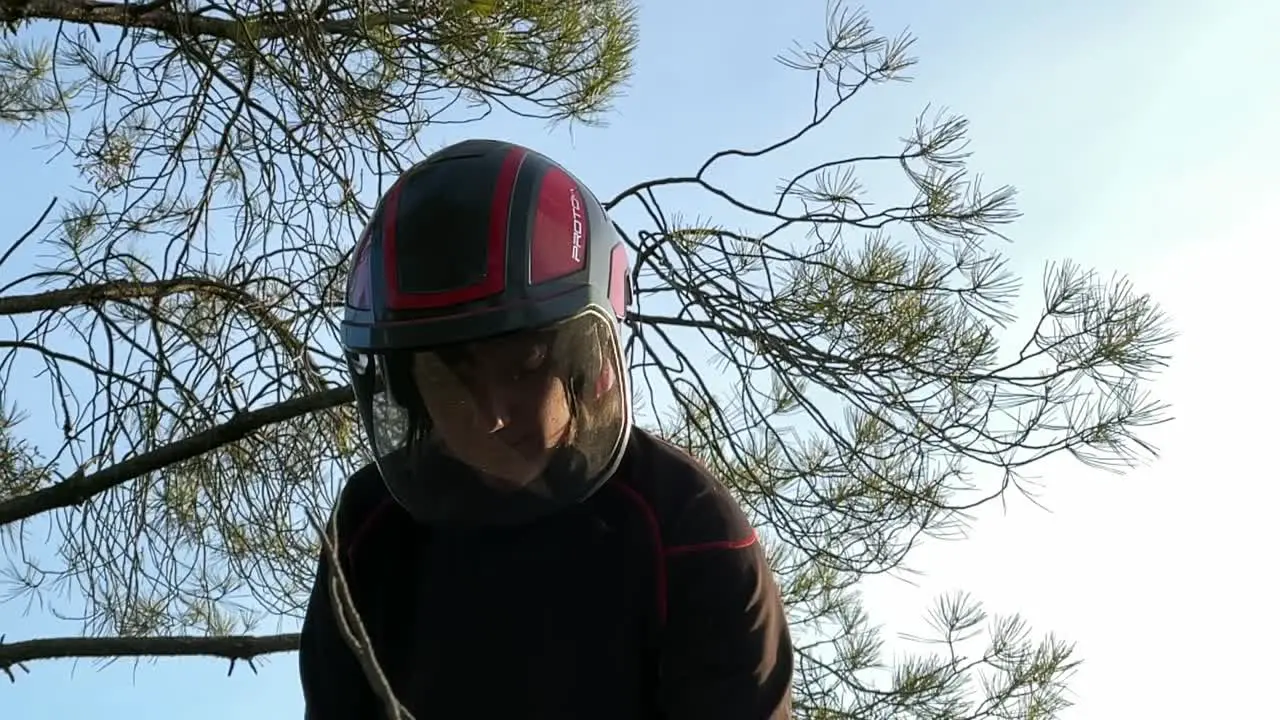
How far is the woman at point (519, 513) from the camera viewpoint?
4.49 ft

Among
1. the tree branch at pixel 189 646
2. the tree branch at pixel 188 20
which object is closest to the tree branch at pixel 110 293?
the tree branch at pixel 188 20

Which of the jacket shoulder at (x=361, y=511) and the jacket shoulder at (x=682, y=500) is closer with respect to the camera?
the jacket shoulder at (x=682, y=500)

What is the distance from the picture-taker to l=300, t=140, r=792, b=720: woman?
137cm

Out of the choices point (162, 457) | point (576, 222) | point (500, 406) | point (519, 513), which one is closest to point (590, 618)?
point (519, 513)

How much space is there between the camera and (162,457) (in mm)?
2947

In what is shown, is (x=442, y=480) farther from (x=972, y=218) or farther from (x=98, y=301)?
Result: (x=98, y=301)

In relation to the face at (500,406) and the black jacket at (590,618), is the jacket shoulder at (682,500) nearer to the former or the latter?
the black jacket at (590,618)

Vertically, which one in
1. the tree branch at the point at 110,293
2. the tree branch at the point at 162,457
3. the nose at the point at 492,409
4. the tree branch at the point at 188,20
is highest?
the tree branch at the point at 188,20

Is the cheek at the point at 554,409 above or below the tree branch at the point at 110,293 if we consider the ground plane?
below

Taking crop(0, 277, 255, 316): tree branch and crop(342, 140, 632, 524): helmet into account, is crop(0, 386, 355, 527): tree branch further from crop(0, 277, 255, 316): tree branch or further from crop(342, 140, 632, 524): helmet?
crop(342, 140, 632, 524): helmet

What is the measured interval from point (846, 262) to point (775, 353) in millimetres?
264

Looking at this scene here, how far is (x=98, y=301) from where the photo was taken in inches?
131

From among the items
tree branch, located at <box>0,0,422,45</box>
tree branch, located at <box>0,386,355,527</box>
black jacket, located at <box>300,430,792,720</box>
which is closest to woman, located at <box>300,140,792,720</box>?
black jacket, located at <box>300,430,792,720</box>

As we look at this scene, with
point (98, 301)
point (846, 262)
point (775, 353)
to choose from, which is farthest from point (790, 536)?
point (98, 301)
